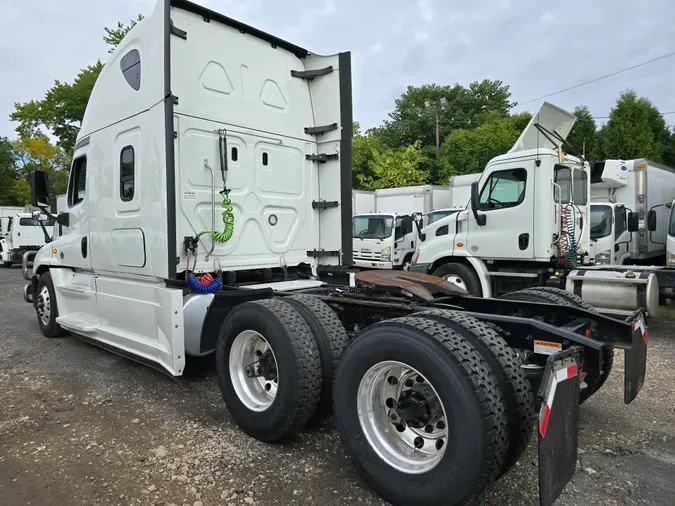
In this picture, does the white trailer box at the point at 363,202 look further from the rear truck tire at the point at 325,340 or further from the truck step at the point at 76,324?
the rear truck tire at the point at 325,340

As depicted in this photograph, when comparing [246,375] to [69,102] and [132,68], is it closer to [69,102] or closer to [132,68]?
[132,68]

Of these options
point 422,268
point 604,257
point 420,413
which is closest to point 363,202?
point 422,268

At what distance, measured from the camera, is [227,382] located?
151 inches

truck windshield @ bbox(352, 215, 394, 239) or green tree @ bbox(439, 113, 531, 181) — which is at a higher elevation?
green tree @ bbox(439, 113, 531, 181)

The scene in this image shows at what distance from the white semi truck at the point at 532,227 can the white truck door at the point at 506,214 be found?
15mm

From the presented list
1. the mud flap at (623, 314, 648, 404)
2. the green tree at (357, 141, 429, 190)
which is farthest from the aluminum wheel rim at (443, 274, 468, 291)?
the green tree at (357, 141, 429, 190)

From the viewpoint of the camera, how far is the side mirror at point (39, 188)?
20.3ft

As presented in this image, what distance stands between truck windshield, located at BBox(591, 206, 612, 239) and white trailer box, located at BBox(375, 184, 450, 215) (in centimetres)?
815

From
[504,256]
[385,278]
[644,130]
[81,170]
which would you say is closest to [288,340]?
[385,278]

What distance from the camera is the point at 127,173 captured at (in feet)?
16.2

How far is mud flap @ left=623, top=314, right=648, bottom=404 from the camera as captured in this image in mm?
3029

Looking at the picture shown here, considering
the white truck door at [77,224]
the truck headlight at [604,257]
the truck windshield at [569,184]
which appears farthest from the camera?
the truck headlight at [604,257]

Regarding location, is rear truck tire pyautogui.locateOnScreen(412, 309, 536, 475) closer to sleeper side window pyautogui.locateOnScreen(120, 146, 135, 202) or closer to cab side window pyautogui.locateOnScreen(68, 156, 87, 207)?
sleeper side window pyautogui.locateOnScreen(120, 146, 135, 202)

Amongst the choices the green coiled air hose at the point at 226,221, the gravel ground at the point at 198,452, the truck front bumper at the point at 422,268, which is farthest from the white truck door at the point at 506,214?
the green coiled air hose at the point at 226,221
